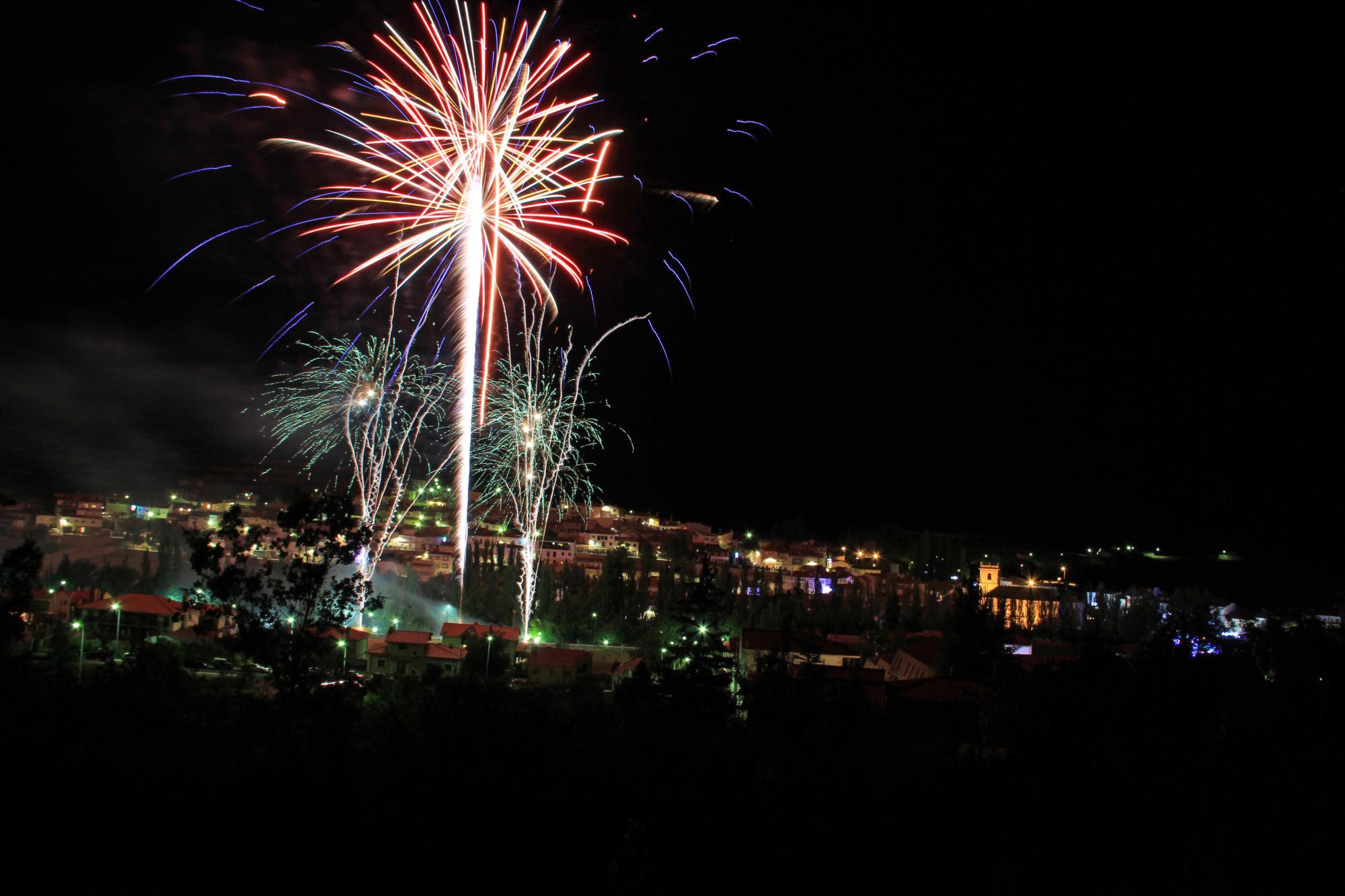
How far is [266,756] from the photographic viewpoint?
141 inches

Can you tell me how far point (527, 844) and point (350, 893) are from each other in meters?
0.57

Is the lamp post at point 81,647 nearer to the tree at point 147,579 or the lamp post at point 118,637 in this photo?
the lamp post at point 118,637

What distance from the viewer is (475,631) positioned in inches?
567

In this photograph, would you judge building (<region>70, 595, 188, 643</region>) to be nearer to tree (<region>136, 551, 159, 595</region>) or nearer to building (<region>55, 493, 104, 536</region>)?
tree (<region>136, 551, 159, 595</region>)

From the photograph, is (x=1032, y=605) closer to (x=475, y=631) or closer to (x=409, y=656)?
(x=475, y=631)

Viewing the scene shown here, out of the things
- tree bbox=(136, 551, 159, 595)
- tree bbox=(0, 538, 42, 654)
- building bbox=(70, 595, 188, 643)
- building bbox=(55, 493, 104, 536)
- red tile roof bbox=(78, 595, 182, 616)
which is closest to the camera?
tree bbox=(0, 538, 42, 654)

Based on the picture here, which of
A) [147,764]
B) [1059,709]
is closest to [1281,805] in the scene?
[1059,709]

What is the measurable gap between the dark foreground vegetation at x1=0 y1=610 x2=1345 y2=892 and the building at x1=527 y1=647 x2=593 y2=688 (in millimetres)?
6621

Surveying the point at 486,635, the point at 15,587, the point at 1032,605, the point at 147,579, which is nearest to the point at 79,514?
the point at 147,579

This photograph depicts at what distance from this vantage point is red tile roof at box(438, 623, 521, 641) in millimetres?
13738

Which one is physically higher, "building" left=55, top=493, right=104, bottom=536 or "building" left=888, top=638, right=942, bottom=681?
"building" left=55, top=493, right=104, bottom=536

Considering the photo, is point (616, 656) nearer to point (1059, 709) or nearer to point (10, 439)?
point (1059, 709)

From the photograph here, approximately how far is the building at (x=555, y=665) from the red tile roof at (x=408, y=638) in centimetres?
155

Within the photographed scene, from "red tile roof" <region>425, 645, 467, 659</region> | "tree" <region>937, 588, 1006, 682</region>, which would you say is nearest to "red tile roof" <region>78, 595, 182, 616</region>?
"red tile roof" <region>425, 645, 467, 659</region>
